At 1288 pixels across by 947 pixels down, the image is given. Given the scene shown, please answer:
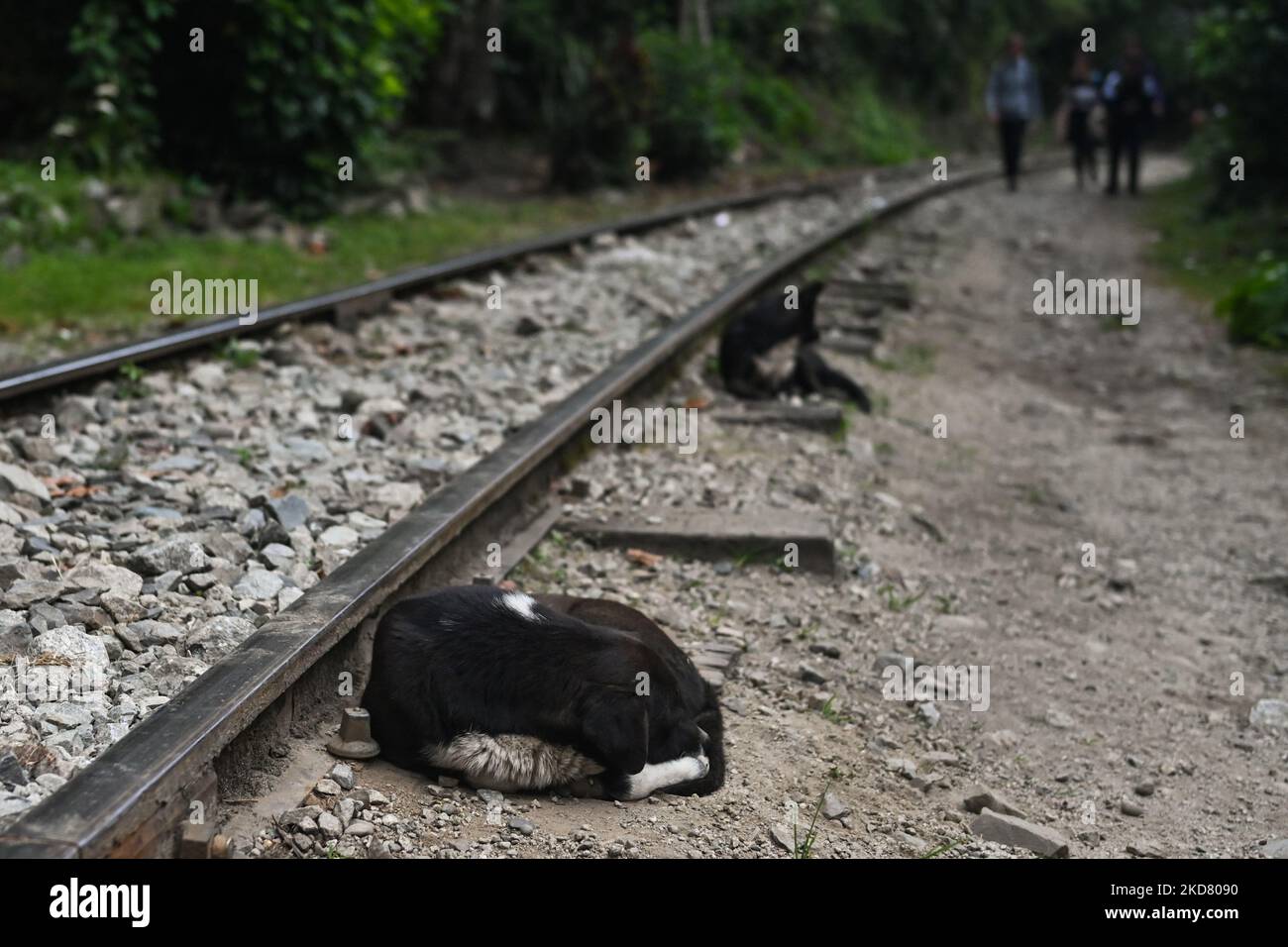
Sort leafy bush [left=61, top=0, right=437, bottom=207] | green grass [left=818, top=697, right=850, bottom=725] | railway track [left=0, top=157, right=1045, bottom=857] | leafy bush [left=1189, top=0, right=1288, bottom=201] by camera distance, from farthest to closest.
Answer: leafy bush [left=1189, top=0, right=1288, bottom=201]
leafy bush [left=61, top=0, right=437, bottom=207]
green grass [left=818, top=697, right=850, bottom=725]
railway track [left=0, top=157, right=1045, bottom=857]

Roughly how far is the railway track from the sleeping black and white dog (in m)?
0.21

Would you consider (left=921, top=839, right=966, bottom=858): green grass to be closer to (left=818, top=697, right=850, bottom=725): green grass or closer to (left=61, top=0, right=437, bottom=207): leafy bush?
(left=818, top=697, right=850, bottom=725): green grass

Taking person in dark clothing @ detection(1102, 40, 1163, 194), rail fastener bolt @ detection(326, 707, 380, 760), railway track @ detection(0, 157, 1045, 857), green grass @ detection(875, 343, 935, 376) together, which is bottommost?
rail fastener bolt @ detection(326, 707, 380, 760)

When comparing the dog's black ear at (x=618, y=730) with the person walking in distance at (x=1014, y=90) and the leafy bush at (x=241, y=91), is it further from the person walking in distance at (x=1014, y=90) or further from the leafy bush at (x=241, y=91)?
the person walking in distance at (x=1014, y=90)

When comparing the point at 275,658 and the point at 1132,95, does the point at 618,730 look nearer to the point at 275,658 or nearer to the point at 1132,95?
the point at 275,658

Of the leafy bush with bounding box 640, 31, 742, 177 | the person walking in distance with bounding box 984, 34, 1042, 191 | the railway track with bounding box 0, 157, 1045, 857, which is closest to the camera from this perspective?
the railway track with bounding box 0, 157, 1045, 857

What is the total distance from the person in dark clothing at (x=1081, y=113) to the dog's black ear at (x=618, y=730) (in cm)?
1812

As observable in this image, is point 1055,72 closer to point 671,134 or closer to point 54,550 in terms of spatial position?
point 671,134

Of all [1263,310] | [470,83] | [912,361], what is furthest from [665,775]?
[470,83]

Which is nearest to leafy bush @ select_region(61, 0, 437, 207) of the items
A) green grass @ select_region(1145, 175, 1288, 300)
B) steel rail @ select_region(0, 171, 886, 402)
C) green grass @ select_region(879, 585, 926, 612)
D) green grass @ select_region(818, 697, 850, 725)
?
steel rail @ select_region(0, 171, 886, 402)

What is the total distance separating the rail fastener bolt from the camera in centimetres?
297

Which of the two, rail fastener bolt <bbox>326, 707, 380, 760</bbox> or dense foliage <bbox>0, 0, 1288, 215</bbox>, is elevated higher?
dense foliage <bbox>0, 0, 1288, 215</bbox>

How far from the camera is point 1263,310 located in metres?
9.58
